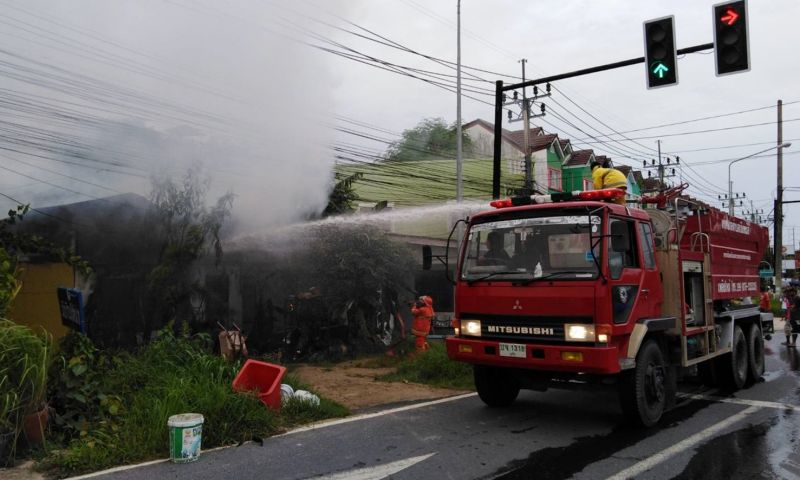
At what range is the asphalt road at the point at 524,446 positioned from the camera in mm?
4371

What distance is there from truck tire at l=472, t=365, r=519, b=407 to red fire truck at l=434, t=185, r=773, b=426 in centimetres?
1

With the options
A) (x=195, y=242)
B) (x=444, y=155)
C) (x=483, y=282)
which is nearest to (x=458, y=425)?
(x=483, y=282)

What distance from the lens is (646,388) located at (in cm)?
567

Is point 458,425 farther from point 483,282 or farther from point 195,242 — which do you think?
point 195,242

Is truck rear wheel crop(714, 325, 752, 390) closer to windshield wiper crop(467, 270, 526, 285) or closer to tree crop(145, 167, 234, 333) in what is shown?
windshield wiper crop(467, 270, 526, 285)

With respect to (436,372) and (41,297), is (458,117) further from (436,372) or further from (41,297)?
(41,297)

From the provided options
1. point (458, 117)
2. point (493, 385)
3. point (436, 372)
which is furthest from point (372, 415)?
point (458, 117)

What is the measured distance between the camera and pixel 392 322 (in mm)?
12242

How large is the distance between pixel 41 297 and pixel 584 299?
27.1 ft

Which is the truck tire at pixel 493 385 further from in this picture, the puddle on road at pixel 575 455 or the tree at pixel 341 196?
the tree at pixel 341 196

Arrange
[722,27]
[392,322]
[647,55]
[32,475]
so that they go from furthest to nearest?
[392,322]
[647,55]
[722,27]
[32,475]

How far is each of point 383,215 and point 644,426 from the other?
25.5ft

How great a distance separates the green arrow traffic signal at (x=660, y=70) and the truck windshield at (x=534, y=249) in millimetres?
4890

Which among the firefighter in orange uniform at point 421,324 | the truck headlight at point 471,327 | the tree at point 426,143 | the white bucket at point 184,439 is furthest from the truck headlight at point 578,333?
the tree at point 426,143
